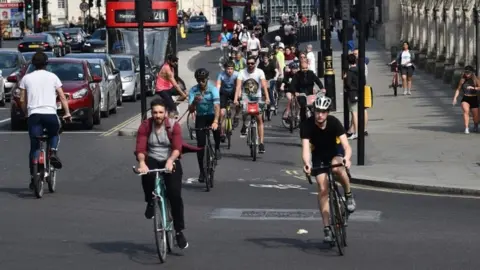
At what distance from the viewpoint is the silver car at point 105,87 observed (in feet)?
107

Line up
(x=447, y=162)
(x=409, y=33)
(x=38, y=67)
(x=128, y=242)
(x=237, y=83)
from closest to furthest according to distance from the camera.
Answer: (x=128, y=242) → (x=38, y=67) → (x=447, y=162) → (x=237, y=83) → (x=409, y=33)

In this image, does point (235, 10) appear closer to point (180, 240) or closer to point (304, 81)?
point (304, 81)

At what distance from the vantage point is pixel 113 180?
64.1ft

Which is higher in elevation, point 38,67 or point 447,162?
point 38,67

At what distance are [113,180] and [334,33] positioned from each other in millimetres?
69102

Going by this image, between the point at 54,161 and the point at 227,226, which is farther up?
the point at 54,161

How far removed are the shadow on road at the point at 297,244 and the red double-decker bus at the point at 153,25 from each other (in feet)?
102

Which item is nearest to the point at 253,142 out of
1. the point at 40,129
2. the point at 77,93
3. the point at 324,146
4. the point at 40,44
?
the point at 40,129

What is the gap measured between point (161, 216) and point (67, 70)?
18529mm

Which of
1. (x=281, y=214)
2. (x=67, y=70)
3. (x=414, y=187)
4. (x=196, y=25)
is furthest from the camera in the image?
(x=196, y=25)

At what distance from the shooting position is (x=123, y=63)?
136ft

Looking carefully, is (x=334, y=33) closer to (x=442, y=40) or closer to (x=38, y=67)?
(x=442, y=40)

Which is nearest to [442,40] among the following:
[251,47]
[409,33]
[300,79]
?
[251,47]

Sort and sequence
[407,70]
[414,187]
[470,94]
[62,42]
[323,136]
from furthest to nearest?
[62,42] < [407,70] < [470,94] < [414,187] < [323,136]
